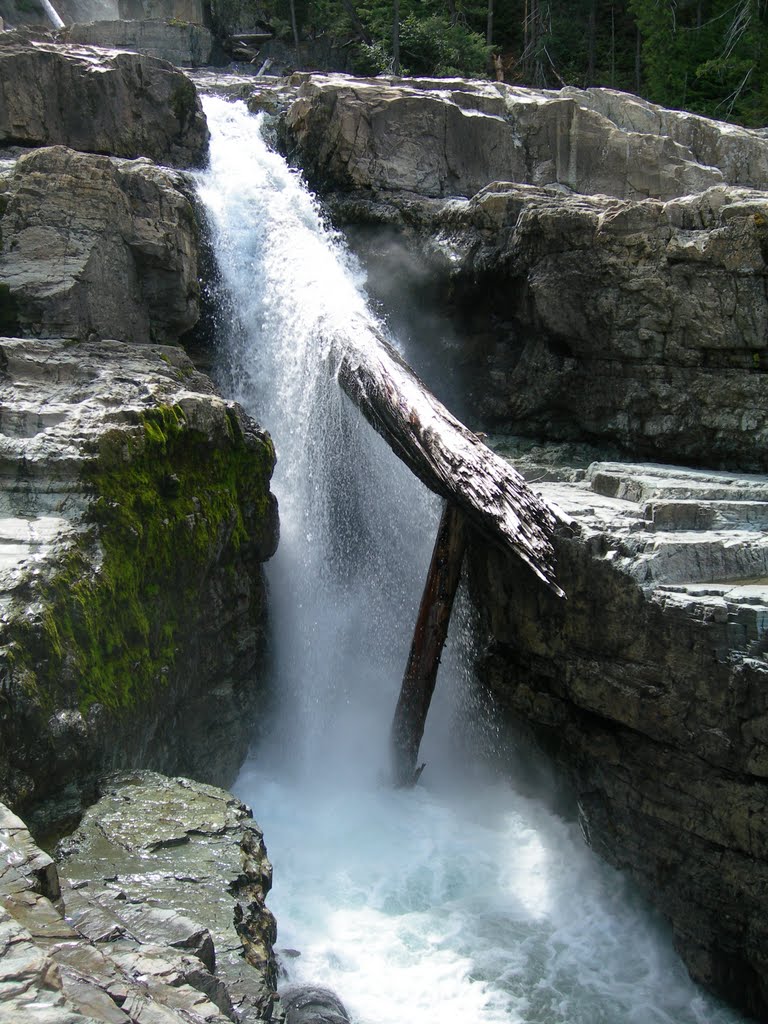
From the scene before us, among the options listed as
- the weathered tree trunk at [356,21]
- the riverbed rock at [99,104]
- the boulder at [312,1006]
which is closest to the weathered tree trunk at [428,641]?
the boulder at [312,1006]

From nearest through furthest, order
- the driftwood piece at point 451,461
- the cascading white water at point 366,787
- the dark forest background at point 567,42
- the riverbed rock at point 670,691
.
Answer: the riverbed rock at point 670,691 < the cascading white water at point 366,787 < the driftwood piece at point 451,461 < the dark forest background at point 567,42

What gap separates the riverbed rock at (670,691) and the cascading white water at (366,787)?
54 centimetres

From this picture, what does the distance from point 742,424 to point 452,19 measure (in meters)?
20.7

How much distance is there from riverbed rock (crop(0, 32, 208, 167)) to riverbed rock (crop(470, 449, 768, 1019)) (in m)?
9.93

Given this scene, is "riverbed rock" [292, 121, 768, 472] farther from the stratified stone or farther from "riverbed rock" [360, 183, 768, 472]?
the stratified stone

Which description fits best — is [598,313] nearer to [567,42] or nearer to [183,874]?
[183,874]

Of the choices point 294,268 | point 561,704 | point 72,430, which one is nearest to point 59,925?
point 72,430

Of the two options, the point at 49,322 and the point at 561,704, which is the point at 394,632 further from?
the point at 49,322

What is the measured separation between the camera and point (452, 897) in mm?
8227

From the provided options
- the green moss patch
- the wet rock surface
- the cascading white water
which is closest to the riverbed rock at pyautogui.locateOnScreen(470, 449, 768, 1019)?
the cascading white water

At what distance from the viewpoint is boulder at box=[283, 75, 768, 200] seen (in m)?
15.0

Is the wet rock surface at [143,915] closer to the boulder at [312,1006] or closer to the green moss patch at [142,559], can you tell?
the boulder at [312,1006]

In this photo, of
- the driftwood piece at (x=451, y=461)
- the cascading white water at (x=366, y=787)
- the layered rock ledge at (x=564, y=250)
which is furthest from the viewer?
the layered rock ledge at (x=564, y=250)

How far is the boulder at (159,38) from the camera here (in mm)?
22750
